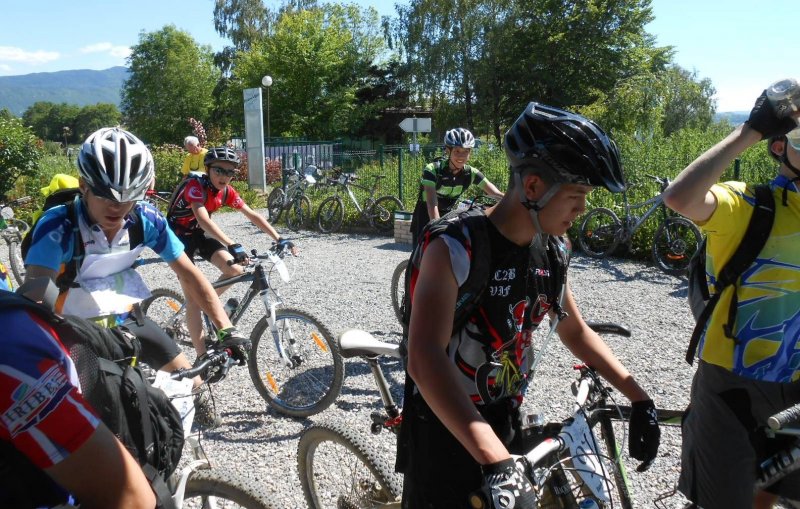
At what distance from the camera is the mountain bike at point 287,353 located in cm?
474

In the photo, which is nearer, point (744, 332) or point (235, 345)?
point (744, 332)

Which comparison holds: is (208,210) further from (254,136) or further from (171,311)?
(254,136)

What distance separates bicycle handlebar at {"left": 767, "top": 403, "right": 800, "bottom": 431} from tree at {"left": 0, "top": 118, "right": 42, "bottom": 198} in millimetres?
18867

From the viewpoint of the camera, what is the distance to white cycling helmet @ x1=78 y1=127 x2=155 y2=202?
9.04 ft

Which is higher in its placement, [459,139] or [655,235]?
[459,139]

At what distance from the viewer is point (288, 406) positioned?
484cm

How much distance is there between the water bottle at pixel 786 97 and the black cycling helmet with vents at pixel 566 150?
66 centimetres

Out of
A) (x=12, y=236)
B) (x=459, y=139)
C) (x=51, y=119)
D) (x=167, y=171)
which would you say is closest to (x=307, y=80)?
(x=167, y=171)

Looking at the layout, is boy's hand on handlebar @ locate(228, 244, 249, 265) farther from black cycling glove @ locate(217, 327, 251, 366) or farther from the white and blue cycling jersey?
black cycling glove @ locate(217, 327, 251, 366)

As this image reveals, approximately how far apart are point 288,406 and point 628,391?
3297mm

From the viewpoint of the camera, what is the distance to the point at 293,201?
51.1ft

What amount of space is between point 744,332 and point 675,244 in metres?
7.99

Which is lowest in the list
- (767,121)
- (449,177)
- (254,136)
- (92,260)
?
(92,260)

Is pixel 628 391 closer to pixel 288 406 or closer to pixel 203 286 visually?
pixel 203 286
